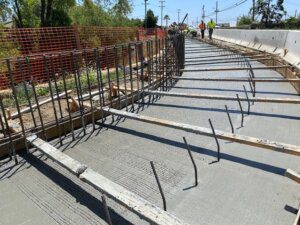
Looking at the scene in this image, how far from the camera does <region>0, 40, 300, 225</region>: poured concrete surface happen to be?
244cm

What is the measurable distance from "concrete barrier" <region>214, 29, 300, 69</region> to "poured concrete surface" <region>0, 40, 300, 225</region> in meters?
4.30

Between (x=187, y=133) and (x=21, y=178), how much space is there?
7.05 ft

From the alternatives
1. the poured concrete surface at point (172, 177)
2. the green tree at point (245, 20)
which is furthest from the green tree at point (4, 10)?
the green tree at point (245, 20)

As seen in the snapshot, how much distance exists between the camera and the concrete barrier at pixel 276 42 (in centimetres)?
813

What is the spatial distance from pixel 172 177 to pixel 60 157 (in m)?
1.20

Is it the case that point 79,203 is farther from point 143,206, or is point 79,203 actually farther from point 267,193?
point 267,193

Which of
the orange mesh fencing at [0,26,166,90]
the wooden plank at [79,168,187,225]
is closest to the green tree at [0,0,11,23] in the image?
the orange mesh fencing at [0,26,166,90]

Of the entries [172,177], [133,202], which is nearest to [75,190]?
[133,202]

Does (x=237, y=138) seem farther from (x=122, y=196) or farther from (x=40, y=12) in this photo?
(x=40, y=12)

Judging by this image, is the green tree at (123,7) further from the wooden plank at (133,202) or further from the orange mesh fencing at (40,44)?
the wooden plank at (133,202)

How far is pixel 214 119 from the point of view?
14.9ft

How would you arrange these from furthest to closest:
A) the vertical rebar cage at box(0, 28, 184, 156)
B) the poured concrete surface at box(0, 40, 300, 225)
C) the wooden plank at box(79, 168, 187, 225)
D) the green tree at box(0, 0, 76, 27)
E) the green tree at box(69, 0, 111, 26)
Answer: the green tree at box(69, 0, 111, 26)
the green tree at box(0, 0, 76, 27)
the vertical rebar cage at box(0, 28, 184, 156)
the poured concrete surface at box(0, 40, 300, 225)
the wooden plank at box(79, 168, 187, 225)

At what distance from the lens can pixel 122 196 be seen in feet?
7.68

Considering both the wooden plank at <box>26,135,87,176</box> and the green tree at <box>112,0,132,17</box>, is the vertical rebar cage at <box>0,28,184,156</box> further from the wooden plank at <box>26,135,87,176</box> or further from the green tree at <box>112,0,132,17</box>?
the green tree at <box>112,0,132,17</box>
